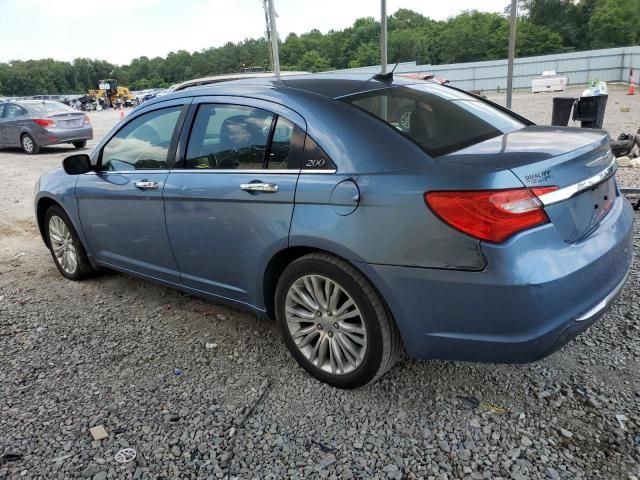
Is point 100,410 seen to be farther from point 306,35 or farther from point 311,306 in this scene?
point 306,35

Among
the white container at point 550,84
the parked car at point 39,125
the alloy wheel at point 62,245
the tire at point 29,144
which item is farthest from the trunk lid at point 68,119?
the white container at point 550,84

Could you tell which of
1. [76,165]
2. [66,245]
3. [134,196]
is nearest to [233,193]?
[134,196]

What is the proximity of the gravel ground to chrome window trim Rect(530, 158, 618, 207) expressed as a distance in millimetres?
1050

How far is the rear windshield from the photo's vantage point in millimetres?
2711

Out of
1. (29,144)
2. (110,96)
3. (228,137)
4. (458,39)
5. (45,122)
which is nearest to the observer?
(228,137)

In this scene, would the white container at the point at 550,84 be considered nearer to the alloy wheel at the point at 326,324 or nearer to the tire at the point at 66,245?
the tire at the point at 66,245

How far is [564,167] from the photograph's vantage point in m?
2.40

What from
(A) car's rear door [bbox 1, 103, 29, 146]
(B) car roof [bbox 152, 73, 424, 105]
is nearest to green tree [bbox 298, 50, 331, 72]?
(A) car's rear door [bbox 1, 103, 29, 146]

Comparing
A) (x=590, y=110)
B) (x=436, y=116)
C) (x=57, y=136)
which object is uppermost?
(x=436, y=116)

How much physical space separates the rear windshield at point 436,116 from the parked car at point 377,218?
0.05ft

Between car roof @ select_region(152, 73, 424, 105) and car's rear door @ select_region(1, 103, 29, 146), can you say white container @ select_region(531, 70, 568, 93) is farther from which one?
car roof @ select_region(152, 73, 424, 105)

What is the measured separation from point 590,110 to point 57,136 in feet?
41.5

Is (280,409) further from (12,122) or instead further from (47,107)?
(12,122)

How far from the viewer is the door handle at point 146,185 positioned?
138 inches
